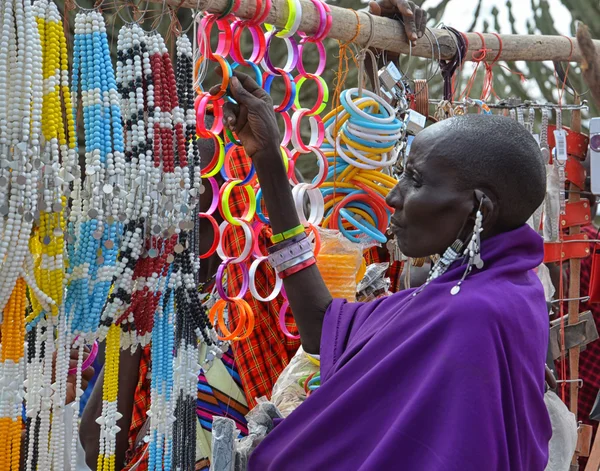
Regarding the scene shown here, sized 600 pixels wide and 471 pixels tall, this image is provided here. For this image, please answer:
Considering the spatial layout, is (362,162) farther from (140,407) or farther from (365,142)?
(140,407)

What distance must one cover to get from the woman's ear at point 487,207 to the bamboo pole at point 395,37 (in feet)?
2.44

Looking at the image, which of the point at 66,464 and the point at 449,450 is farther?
the point at 66,464

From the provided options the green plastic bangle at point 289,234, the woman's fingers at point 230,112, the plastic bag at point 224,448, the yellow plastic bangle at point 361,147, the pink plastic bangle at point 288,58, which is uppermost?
the pink plastic bangle at point 288,58

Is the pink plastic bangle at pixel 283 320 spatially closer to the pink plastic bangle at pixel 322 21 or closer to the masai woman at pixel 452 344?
the masai woman at pixel 452 344

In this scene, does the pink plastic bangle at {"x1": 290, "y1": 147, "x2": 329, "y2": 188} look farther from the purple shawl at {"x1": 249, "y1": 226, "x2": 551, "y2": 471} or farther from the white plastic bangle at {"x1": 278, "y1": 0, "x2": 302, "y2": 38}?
the purple shawl at {"x1": 249, "y1": 226, "x2": 551, "y2": 471}

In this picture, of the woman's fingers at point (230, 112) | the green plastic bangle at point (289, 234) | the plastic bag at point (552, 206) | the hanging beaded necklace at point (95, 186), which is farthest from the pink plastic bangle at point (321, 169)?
the plastic bag at point (552, 206)

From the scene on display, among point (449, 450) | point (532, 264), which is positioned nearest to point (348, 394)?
point (449, 450)

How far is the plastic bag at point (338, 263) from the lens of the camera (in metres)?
2.35

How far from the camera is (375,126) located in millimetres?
2441

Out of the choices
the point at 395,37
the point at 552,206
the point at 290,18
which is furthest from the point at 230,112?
the point at 552,206

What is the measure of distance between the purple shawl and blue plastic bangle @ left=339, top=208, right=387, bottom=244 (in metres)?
0.55

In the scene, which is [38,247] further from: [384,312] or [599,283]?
[599,283]

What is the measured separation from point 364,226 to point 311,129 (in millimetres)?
329

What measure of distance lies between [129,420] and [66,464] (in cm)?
83
